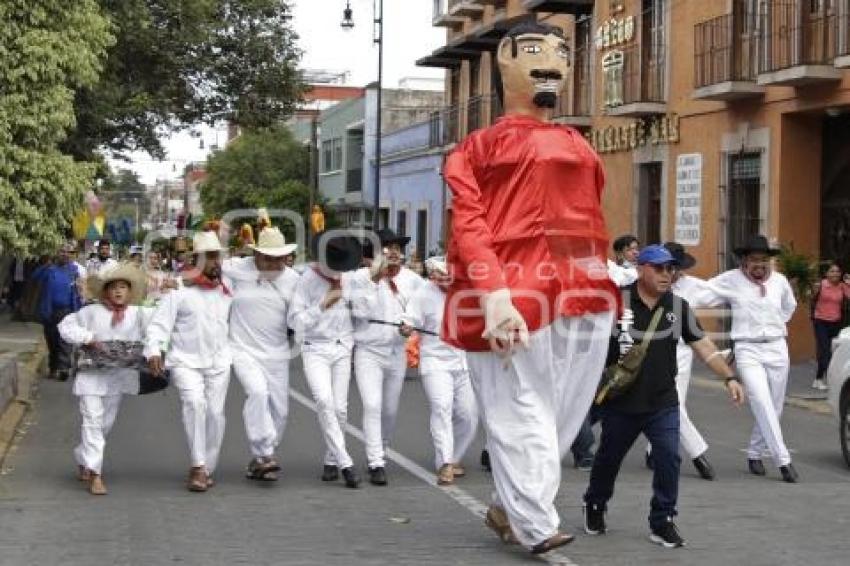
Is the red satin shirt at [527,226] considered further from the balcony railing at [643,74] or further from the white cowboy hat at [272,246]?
the balcony railing at [643,74]

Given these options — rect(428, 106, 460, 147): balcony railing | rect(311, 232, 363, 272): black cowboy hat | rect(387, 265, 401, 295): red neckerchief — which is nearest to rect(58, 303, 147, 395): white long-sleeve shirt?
rect(311, 232, 363, 272): black cowboy hat

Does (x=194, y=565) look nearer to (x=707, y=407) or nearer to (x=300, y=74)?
(x=707, y=407)

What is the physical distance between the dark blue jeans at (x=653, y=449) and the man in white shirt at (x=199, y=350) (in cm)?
299

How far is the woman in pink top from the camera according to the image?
18906mm

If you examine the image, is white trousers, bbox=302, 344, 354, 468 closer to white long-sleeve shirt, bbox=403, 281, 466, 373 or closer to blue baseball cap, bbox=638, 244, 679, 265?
white long-sleeve shirt, bbox=403, 281, 466, 373

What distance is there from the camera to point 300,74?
1195 inches

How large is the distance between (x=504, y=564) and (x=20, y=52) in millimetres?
9029

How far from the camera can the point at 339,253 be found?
33.8ft

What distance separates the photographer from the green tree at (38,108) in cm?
1422

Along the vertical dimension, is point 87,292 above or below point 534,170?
below

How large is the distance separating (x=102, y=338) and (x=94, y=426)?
61 cm

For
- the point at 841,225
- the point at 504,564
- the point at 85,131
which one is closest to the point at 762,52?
the point at 841,225

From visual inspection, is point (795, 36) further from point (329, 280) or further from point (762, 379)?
point (329, 280)

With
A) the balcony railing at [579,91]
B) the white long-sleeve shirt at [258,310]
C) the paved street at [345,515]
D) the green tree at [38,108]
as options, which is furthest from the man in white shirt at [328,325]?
the balcony railing at [579,91]
